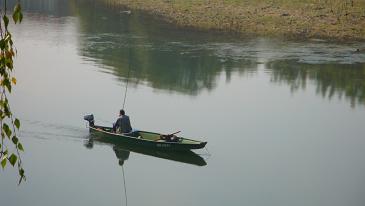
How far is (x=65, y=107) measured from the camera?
3083 centimetres

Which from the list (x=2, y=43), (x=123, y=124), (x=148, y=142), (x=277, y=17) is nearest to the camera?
(x=2, y=43)

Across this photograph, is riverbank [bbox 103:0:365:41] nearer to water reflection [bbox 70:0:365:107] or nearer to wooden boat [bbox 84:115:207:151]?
water reflection [bbox 70:0:365:107]

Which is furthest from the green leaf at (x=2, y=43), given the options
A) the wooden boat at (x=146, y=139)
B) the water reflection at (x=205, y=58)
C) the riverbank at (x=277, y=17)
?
the riverbank at (x=277, y=17)

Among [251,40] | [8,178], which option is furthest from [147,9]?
[8,178]

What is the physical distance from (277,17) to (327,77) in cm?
1838

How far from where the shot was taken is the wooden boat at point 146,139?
2405cm

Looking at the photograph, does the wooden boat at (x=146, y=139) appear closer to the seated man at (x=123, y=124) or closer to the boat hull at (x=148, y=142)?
the boat hull at (x=148, y=142)

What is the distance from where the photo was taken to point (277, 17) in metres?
57.4

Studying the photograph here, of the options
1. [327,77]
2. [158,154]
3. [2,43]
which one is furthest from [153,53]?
[2,43]

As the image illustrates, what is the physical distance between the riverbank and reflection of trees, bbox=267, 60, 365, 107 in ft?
34.6

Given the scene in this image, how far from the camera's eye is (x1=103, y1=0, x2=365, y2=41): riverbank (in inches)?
2141

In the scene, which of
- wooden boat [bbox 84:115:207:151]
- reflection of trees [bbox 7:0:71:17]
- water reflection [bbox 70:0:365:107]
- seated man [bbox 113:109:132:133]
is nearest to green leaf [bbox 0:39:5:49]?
wooden boat [bbox 84:115:207:151]

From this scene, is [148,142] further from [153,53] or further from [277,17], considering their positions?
[277,17]

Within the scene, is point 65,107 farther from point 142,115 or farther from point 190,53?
point 190,53
